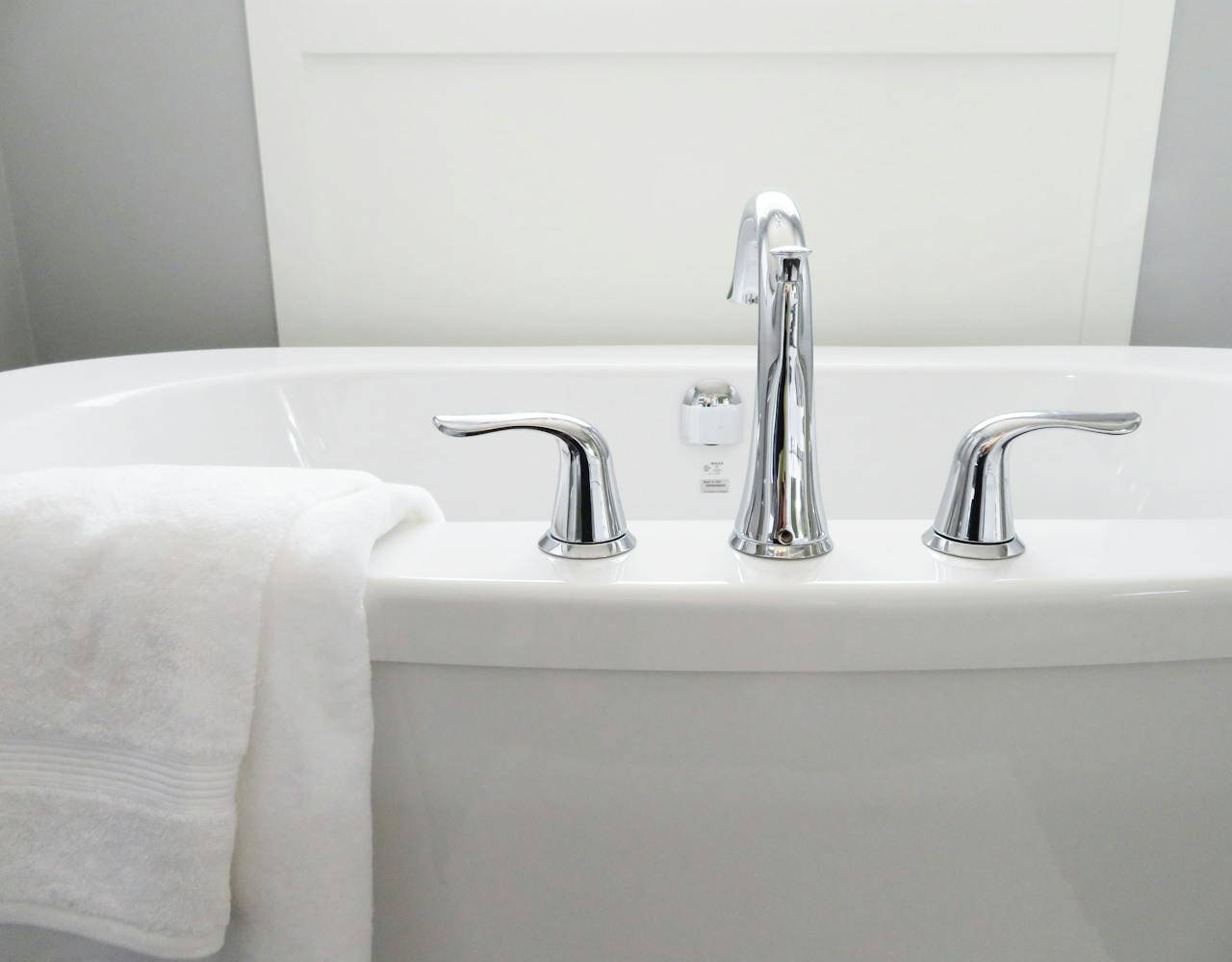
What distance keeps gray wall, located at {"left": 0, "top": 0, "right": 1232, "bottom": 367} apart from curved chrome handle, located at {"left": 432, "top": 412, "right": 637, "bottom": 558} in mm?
966

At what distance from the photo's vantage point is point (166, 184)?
130cm

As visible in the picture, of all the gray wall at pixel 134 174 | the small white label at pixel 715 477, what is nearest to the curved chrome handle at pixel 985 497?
the small white label at pixel 715 477

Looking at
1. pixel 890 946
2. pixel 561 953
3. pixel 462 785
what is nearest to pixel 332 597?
pixel 462 785

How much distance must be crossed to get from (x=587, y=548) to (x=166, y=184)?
109 cm

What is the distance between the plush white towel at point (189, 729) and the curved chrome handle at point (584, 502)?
0.12 meters

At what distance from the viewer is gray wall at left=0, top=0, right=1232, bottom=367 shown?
1240mm

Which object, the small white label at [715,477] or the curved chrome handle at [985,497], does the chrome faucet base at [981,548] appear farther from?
the small white label at [715,477]

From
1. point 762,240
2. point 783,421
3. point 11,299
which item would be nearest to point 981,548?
point 783,421

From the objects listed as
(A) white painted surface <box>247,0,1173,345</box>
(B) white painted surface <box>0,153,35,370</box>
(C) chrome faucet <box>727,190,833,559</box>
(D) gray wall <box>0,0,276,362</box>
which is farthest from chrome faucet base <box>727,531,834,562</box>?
(B) white painted surface <box>0,153,35,370</box>

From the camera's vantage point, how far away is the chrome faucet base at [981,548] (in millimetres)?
528

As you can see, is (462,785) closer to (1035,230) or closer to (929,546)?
(929,546)

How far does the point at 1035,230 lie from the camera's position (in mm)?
1294

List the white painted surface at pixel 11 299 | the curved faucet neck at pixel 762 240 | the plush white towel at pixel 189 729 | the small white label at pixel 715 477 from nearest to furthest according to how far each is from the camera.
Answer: the plush white towel at pixel 189 729 < the curved faucet neck at pixel 762 240 < the small white label at pixel 715 477 < the white painted surface at pixel 11 299

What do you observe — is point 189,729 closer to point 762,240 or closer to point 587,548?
point 587,548
